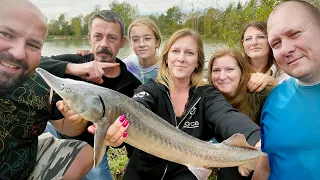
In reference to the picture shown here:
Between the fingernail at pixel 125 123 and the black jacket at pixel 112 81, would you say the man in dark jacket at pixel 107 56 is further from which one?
the fingernail at pixel 125 123

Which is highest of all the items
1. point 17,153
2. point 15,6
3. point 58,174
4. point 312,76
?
point 15,6

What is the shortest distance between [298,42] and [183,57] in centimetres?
127

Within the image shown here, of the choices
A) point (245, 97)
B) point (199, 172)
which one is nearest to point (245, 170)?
point (199, 172)

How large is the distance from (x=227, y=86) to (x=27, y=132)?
2.15 m

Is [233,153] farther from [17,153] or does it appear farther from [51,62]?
[51,62]

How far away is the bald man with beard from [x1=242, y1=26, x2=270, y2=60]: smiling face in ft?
7.95

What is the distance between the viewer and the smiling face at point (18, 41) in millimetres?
2330

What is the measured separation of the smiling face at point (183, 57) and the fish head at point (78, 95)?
4.16 feet

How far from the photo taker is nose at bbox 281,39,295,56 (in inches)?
92.0

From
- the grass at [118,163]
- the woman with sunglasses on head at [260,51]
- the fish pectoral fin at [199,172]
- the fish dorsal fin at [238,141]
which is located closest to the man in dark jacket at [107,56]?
the grass at [118,163]

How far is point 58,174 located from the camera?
9.61 ft

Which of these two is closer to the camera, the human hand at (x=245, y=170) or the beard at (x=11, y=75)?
the beard at (x=11, y=75)

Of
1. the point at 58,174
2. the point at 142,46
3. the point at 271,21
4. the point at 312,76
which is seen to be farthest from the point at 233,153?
the point at 142,46

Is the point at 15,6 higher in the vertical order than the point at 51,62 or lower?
higher
